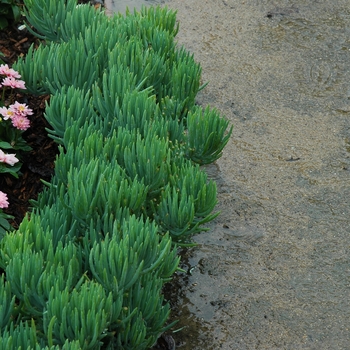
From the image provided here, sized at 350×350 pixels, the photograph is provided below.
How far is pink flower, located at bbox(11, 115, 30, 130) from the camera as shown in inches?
122

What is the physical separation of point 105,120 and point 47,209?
565 mm

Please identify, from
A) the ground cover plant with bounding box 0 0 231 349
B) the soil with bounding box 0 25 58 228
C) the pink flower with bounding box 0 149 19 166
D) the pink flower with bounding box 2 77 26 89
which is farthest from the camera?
the soil with bounding box 0 25 58 228

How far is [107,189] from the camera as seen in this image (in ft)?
7.82

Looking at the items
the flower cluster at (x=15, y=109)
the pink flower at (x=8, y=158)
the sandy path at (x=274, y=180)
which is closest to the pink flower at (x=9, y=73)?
the flower cluster at (x=15, y=109)

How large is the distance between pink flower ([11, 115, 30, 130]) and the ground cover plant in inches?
6.8

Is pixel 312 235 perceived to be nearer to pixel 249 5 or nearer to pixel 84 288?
pixel 84 288

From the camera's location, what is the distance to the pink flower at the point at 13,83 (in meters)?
3.07

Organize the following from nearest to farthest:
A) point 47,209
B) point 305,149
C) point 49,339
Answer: point 49,339
point 47,209
point 305,149

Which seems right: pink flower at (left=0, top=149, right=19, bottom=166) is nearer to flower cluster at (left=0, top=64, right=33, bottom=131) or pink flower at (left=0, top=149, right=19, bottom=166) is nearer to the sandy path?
flower cluster at (left=0, top=64, right=33, bottom=131)

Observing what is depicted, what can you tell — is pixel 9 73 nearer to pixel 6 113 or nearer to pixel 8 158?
pixel 6 113

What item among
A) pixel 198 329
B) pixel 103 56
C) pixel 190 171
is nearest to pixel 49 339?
pixel 190 171

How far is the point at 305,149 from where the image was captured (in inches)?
167

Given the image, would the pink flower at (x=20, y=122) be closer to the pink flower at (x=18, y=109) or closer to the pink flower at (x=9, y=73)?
the pink flower at (x=18, y=109)

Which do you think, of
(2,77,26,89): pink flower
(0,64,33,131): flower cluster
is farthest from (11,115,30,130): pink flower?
(2,77,26,89): pink flower
